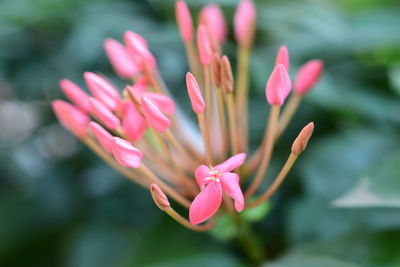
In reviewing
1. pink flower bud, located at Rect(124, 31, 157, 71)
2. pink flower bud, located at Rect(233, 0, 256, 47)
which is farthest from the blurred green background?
pink flower bud, located at Rect(124, 31, 157, 71)

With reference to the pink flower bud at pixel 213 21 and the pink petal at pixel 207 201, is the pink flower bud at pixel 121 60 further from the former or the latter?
the pink petal at pixel 207 201

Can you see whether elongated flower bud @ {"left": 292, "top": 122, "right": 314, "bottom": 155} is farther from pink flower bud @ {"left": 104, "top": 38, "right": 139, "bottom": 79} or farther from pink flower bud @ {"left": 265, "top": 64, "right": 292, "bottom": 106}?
pink flower bud @ {"left": 104, "top": 38, "right": 139, "bottom": 79}

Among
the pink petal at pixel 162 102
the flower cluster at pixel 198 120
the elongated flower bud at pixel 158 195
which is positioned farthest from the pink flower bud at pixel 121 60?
the elongated flower bud at pixel 158 195

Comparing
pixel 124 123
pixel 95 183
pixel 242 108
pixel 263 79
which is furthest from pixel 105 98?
pixel 95 183

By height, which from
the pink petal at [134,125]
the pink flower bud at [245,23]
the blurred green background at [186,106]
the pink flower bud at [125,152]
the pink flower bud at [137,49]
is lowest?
the blurred green background at [186,106]

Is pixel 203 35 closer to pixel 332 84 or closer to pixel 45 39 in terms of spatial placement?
pixel 332 84

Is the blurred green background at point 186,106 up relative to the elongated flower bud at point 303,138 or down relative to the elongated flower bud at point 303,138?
down

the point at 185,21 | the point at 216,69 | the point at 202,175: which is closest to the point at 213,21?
the point at 185,21
